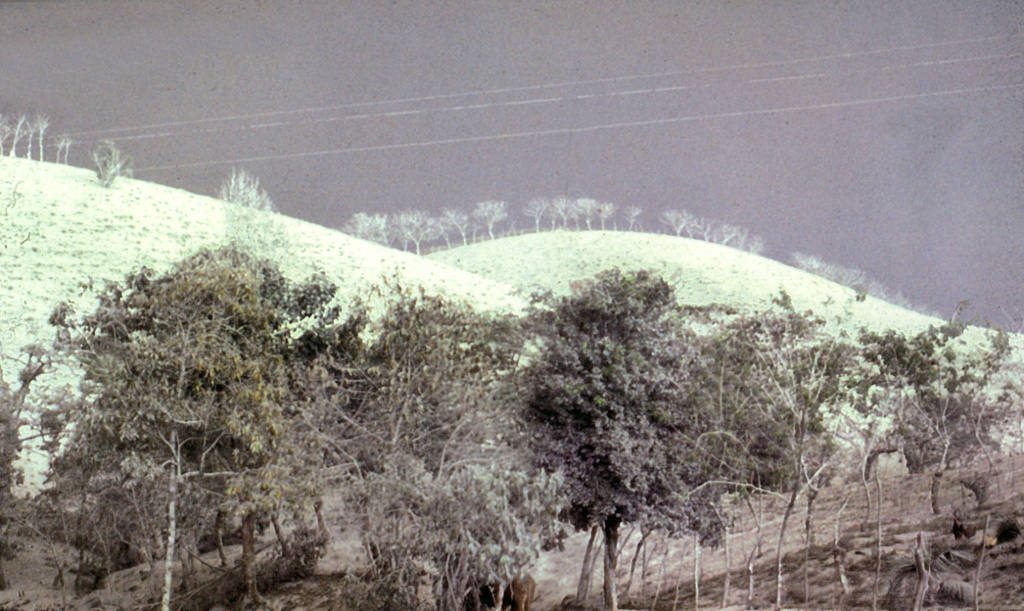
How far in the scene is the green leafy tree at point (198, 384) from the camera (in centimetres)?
1009

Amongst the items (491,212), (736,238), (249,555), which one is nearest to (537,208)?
(491,212)

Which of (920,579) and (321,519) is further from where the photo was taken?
(321,519)

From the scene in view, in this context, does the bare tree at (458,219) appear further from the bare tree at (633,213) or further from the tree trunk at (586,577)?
the tree trunk at (586,577)

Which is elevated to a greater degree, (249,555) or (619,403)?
(619,403)

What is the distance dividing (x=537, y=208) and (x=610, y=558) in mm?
5154

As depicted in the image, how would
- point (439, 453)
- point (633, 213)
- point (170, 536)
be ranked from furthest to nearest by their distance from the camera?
point (633, 213), point (439, 453), point (170, 536)

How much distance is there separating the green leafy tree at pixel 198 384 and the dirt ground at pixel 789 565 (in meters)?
1.27

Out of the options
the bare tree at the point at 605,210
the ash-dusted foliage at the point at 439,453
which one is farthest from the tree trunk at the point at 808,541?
the bare tree at the point at 605,210

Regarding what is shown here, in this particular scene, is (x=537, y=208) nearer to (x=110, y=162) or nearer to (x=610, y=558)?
(x=610, y=558)

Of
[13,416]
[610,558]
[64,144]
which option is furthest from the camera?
[64,144]

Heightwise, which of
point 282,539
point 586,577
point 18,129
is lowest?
point 586,577

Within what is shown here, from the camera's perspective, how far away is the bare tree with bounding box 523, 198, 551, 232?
12.0 m

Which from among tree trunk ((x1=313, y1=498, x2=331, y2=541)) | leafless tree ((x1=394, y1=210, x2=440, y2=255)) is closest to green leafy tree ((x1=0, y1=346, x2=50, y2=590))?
tree trunk ((x1=313, y1=498, x2=331, y2=541))

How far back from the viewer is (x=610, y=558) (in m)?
10.5
